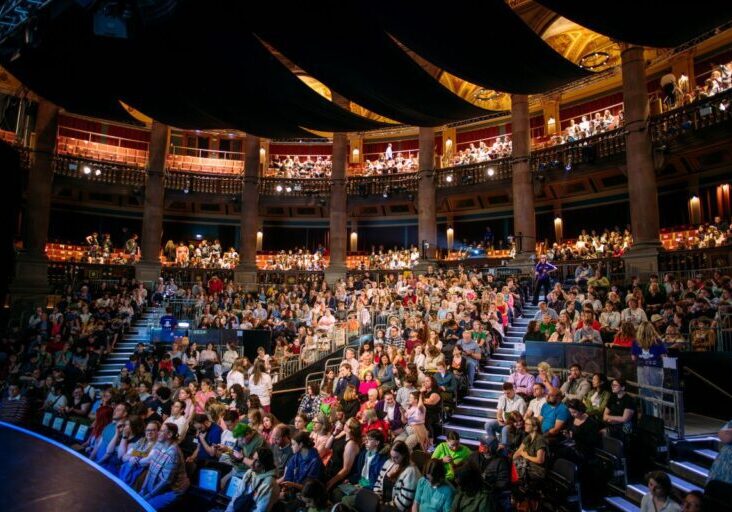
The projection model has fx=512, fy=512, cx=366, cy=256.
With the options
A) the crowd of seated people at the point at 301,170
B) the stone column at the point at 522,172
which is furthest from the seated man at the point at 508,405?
the crowd of seated people at the point at 301,170

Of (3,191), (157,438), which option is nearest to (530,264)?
(157,438)

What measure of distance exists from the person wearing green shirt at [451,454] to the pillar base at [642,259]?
10503 mm

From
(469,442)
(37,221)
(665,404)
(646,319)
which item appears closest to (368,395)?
(469,442)

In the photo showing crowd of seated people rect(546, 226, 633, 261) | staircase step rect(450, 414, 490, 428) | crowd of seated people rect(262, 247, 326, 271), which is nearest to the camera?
staircase step rect(450, 414, 490, 428)

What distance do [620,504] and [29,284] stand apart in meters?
18.8

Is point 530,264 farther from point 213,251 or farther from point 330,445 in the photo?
point 213,251

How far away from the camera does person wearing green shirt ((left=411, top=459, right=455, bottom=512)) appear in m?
4.80

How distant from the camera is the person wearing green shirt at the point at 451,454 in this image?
5.74 metres

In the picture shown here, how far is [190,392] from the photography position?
28.2 feet

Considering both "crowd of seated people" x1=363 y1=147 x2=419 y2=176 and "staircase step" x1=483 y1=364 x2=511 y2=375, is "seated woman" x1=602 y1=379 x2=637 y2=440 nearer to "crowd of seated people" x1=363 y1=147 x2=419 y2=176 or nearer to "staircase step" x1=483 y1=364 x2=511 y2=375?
"staircase step" x1=483 y1=364 x2=511 y2=375

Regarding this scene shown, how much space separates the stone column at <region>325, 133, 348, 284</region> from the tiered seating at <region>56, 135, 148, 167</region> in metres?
8.67

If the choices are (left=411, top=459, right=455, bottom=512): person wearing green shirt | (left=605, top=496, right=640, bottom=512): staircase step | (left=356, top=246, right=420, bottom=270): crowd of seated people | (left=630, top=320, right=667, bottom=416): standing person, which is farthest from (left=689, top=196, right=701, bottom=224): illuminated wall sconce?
(left=411, top=459, right=455, bottom=512): person wearing green shirt

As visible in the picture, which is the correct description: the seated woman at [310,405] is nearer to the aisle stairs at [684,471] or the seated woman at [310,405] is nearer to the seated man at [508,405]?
the seated man at [508,405]

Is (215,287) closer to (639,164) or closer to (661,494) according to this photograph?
(639,164)
